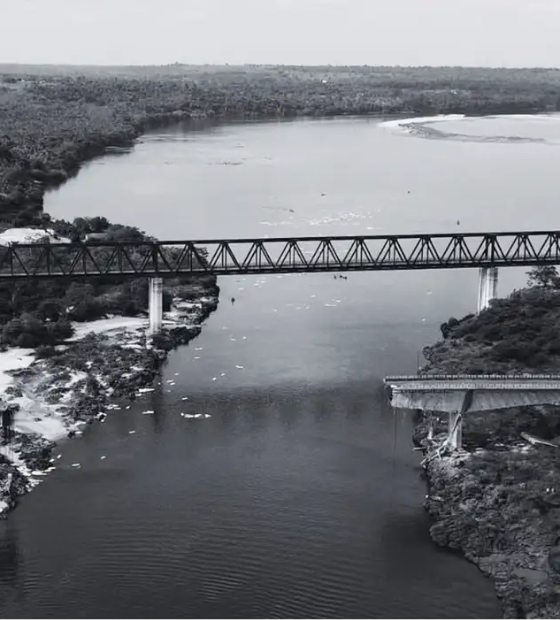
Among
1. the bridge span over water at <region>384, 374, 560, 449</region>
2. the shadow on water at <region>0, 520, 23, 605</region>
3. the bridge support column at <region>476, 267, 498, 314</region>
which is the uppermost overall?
the bridge support column at <region>476, 267, 498, 314</region>

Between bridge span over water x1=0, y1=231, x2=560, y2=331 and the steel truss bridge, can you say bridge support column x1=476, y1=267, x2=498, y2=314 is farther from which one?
the steel truss bridge

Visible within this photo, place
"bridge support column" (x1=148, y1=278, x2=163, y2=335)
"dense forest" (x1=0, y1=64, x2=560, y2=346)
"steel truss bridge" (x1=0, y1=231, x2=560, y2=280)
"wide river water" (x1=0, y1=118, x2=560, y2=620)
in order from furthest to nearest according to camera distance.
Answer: "dense forest" (x1=0, y1=64, x2=560, y2=346) → "bridge support column" (x1=148, y1=278, x2=163, y2=335) → "steel truss bridge" (x1=0, y1=231, x2=560, y2=280) → "wide river water" (x1=0, y1=118, x2=560, y2=620)

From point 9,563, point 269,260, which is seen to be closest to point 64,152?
point 269,260

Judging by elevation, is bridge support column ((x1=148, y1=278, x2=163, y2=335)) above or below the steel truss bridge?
below

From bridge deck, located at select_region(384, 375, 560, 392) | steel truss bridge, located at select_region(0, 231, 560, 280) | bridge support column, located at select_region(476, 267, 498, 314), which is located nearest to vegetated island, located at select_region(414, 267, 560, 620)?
bridge deck, located at select_region(384, 375, 560, 392)

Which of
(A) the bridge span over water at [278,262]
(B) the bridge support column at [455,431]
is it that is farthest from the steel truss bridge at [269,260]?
(B) the bridge support column at [455,431]

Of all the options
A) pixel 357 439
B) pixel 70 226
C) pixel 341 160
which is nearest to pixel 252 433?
pixel 357 439
